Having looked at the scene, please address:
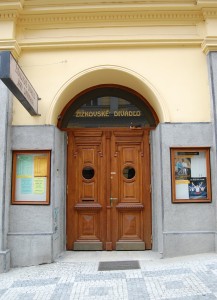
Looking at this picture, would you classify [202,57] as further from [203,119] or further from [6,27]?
[6,27]

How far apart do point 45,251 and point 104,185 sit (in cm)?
188

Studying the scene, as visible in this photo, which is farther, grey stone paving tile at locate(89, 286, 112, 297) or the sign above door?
the sign above door

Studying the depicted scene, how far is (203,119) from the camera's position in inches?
253

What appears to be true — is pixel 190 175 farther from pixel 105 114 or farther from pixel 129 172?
pixel 105 114

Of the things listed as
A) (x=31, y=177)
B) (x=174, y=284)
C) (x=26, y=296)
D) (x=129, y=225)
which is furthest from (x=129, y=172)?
(x=26, y=296)

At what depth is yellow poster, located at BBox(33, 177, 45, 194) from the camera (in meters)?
6.34

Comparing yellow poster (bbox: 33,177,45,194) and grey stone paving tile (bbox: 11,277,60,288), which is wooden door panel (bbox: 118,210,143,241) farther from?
grey stone paving tile (bbox: 11,277,60,288)

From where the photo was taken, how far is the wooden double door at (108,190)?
7016 mm

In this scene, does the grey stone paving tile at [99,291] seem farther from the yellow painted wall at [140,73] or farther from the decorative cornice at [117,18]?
the decorative cornice at [117,18]

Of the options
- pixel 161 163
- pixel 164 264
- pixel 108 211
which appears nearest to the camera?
pixel 164 264

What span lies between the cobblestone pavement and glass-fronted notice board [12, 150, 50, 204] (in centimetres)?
130

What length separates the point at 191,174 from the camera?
6.43 m

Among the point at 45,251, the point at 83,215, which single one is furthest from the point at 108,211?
the point at 45,251

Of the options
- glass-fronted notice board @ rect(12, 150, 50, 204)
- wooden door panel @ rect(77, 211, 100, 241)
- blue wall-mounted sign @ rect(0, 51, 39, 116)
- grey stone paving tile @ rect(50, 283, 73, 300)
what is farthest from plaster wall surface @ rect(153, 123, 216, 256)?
blue wall-mounted sign @ rect(0, 51, 39, 116)
